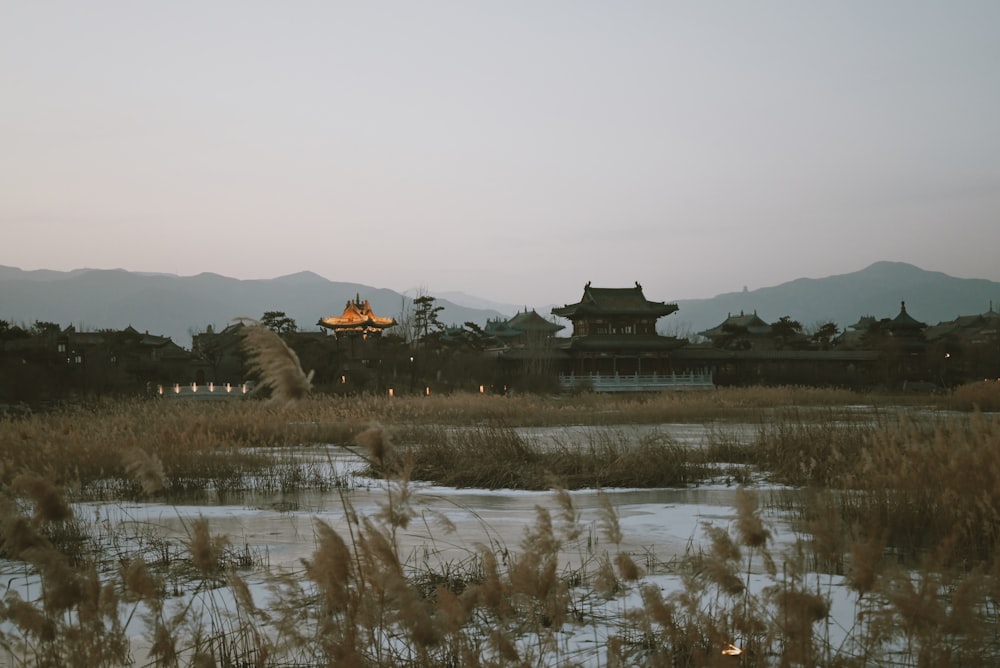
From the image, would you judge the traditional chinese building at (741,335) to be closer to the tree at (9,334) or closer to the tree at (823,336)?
the tree at (823,336)

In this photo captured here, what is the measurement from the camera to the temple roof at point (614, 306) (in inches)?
2013

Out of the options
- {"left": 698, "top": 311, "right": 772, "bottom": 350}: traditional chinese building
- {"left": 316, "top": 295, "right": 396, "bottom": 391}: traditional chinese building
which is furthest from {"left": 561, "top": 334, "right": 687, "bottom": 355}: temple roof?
{"left": 698, "top": 311, "right": 772, "bottom": 350}: traditional chinese building

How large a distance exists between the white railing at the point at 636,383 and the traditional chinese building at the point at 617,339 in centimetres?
356

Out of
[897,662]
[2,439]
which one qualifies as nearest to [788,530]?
[897,662]

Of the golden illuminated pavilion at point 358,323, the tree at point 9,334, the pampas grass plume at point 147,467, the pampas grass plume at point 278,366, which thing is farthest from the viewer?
the golden illuminated pavilion at point 358,323

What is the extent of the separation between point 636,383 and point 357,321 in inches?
988

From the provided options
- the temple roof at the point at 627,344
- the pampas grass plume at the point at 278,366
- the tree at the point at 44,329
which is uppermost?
the tree at the point at 44,329

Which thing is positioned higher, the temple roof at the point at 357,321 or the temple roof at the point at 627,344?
the temple roof at the point at 357,321

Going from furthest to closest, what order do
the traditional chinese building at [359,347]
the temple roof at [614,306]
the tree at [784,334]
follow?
the tree at [784,334], the temple roof at [614,306], the traditional chinese building at [359,347]

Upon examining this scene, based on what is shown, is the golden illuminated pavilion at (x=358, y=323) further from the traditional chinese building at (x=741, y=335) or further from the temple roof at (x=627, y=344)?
the traditional chinese building at (x=741, y=335)

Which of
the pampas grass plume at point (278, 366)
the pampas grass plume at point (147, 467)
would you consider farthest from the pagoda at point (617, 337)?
the pampas grass plume at point (278, 366)

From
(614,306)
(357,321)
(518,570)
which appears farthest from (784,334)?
(518,570)

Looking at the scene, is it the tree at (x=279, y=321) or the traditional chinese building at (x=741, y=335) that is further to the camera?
the traditional chinese building at (x=741, y=335)

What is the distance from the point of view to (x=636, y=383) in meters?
43.3
